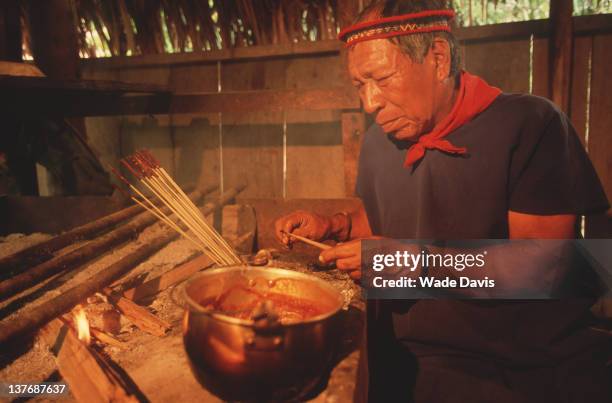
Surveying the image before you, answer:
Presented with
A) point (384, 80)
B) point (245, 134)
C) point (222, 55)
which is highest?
point (222, 55)

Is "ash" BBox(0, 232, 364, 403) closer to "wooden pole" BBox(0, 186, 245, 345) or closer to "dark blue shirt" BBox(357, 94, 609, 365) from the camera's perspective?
"wooden pole" BBox(0, 186, 245, 345)

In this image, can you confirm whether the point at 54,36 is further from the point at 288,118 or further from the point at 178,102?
the point at 288,118

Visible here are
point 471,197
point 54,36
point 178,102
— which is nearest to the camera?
point 471,197

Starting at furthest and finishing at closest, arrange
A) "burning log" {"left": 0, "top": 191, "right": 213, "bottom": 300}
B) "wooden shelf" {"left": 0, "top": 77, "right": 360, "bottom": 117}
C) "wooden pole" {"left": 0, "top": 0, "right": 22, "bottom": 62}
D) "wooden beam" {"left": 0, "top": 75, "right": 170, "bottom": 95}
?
1. "wooden pole" {"left": 0, "top": 0, "right": 22, "bottom": 62}
2. "wooden shelf" {"left": 0, "top": 77, "right": 360, "bottom": 117}
3. "wooden beam" {"left": 0, "top": 75, "right": 170, "bottom": 95}
4. "burning log" {"left": 0, "top": 191, "right": 213, "bottom": 300}

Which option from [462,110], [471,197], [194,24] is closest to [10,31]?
[194,24]

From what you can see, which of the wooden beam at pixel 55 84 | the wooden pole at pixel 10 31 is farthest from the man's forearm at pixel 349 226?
the wooden pole at pixel 10 31

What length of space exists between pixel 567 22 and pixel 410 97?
10.7 ft

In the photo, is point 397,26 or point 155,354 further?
point 397,26

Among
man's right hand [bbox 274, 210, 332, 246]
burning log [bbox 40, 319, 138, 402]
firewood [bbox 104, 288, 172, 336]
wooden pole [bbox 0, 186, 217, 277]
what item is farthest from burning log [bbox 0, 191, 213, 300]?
man's right hand [bbox 274, 210, 332, 246]

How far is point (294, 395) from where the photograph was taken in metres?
1.42

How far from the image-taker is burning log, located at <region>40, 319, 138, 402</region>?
147 cm

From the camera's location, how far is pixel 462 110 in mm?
2328

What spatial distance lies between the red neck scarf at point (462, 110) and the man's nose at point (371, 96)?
39 centimetres

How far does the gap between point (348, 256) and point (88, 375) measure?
1169 millimetres
